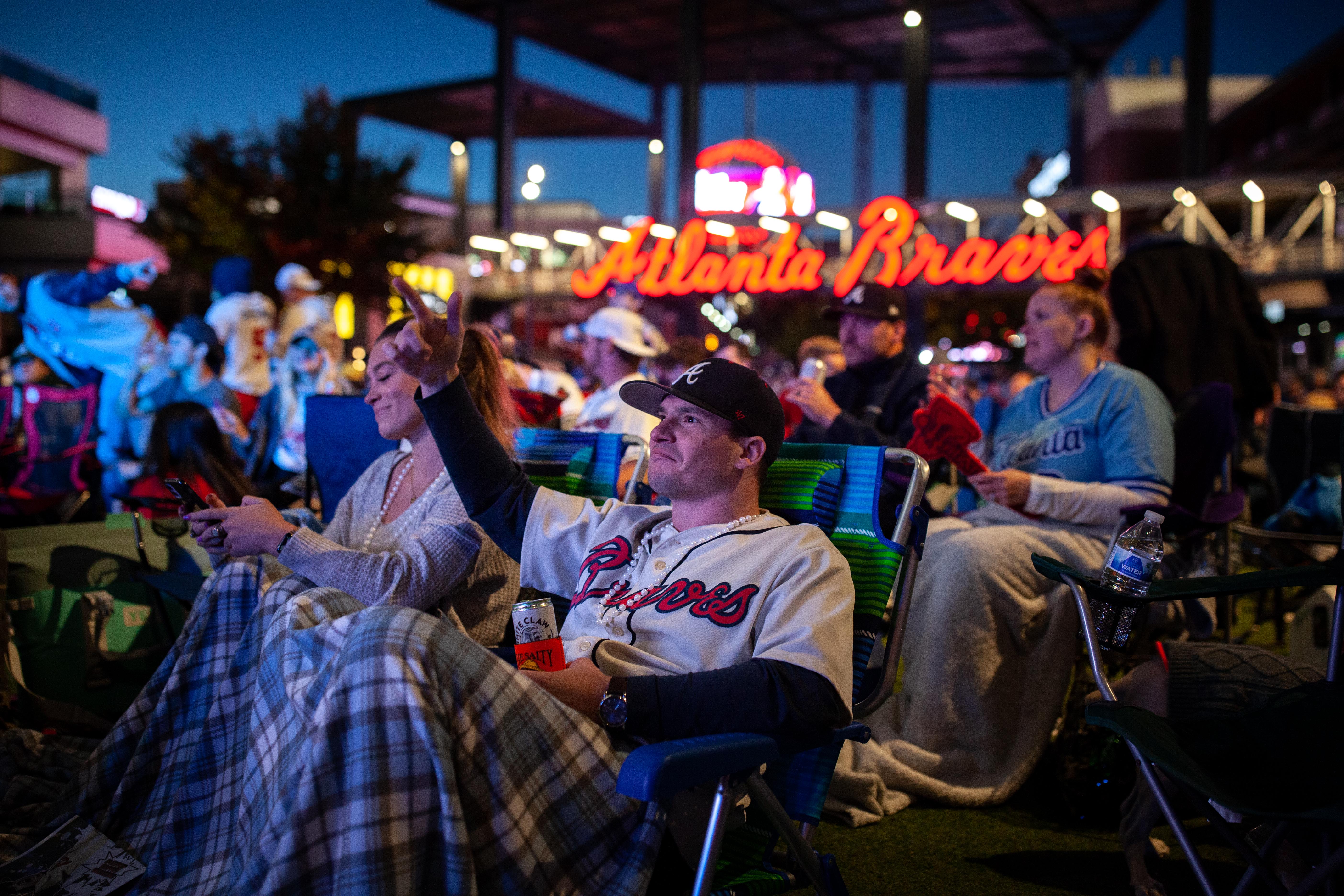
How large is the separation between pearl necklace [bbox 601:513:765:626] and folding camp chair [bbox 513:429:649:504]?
68 centimetres

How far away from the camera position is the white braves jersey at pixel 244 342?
7254 millimetres

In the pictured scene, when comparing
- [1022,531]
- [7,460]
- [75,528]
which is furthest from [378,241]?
[1022,531]

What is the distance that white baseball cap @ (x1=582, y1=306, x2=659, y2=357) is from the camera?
557cm

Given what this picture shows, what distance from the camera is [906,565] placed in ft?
7.61

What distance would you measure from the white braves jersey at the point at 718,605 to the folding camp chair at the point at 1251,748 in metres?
0.60

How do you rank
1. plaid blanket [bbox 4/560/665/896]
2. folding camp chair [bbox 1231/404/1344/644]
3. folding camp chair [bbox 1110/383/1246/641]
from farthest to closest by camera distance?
1. folding camp chair [bbox 1231/404/1344/644]
2. folding camp chair [bbox 1110/383/1246/641]
3. plaid blanket [bbox 4/560/665/896]

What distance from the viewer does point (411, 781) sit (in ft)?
5.21

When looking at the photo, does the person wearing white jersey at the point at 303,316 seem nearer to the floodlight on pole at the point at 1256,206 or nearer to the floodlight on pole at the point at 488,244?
the floodlight on pole at the point at 488,244

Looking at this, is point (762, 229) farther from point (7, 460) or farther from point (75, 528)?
point (75, 528)

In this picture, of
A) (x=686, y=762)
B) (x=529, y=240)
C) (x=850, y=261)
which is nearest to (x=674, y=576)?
(x=686, y=762)

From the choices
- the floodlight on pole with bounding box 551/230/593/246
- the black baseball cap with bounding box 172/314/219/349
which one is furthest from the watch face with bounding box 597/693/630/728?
the floodlight on pole with bounding box 551/230/593/246

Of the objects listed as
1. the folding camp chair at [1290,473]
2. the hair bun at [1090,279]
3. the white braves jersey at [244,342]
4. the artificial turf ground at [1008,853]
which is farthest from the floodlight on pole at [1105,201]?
the artificial turf ground at [1008,853]

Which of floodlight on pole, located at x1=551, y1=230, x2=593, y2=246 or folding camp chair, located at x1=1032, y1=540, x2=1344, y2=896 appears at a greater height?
floodlight on pole, located at x1=551, y1=230, x2=593, y2=246

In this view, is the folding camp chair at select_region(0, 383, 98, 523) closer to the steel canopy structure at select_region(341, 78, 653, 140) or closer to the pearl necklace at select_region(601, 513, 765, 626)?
the pearl necklace at select_region(601, 513, 765, 626)
